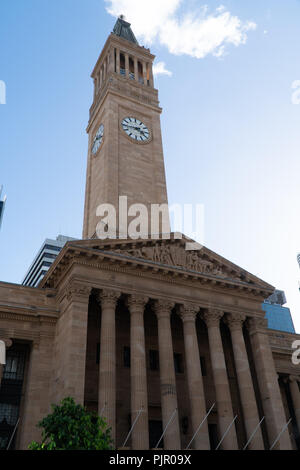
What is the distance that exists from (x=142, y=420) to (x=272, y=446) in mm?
10307

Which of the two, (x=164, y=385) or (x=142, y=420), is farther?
(x=164, y=385)

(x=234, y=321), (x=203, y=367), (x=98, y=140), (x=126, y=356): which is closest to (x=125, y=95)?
(x=98, y=140)

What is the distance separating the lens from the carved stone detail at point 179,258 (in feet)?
107

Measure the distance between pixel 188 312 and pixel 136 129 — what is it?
2472 centimetres

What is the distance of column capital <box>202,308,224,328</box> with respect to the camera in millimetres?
33094

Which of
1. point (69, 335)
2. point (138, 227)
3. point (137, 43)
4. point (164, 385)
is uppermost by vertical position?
point (137, 43)

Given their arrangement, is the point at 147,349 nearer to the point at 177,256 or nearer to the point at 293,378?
the point at 177,256

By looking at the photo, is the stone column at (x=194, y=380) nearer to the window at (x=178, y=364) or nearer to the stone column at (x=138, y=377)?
the stone column at (x=138, y=377)

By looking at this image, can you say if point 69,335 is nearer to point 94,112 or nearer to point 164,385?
point 164,385

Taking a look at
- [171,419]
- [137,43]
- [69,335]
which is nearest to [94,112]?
[137,43]

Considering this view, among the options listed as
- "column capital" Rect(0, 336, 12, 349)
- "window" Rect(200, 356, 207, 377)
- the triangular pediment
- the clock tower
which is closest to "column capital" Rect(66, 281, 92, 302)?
the triangular pediment

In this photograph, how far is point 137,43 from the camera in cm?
5909

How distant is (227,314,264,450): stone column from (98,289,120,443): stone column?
33.2 ft

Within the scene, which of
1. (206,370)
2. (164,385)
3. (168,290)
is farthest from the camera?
(206,370)
